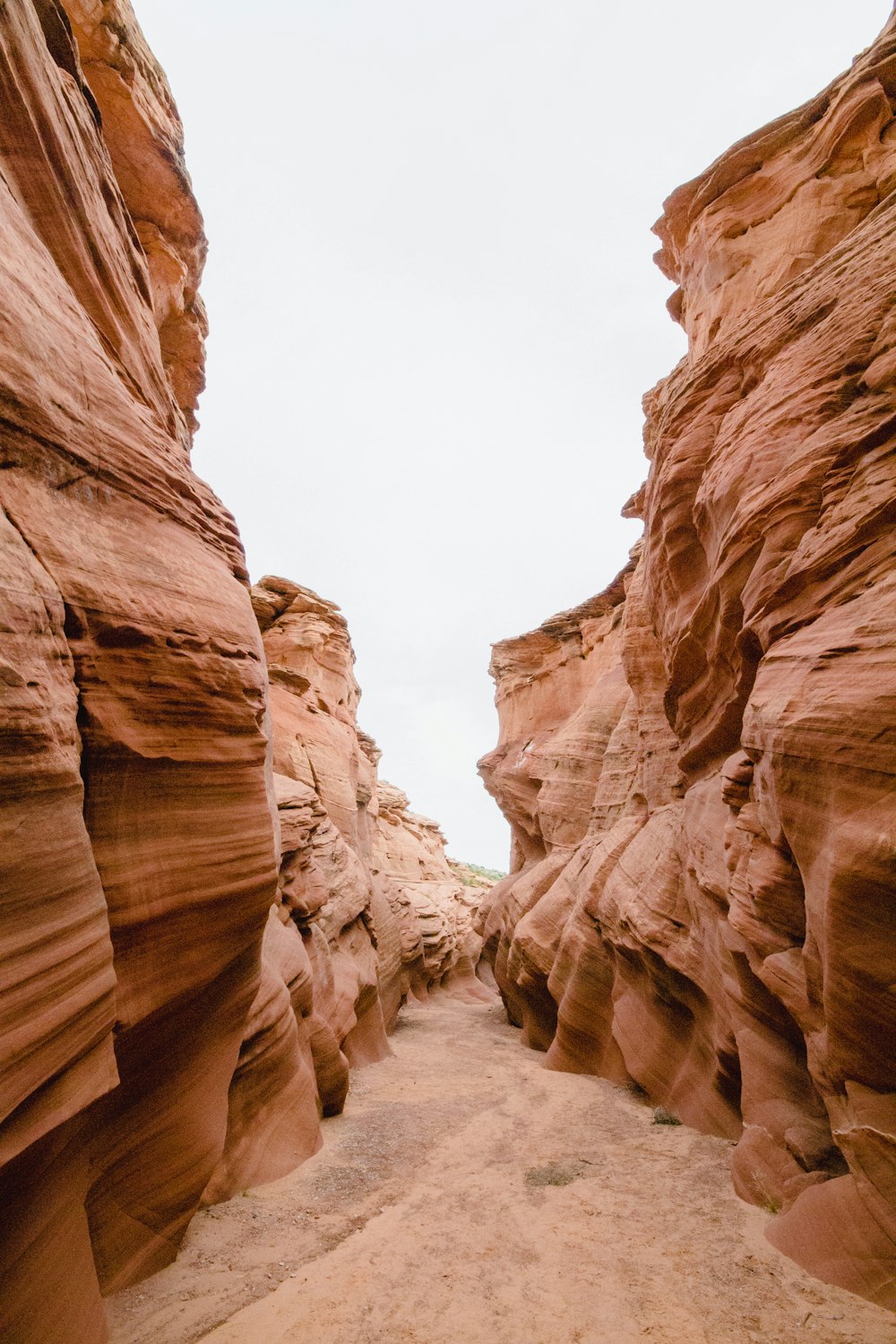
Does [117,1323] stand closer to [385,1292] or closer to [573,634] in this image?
[385,1292]

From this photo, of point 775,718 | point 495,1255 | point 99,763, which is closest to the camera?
point 99,763

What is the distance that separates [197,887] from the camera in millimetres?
5414

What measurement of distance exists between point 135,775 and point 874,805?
613cm

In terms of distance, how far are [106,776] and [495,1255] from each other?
6.42m

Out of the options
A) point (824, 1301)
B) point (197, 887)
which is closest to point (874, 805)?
point (824, 1301)

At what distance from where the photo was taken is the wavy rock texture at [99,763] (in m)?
3.78

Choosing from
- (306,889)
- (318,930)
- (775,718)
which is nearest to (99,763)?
(775,718)

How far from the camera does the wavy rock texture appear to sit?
3.78 metres

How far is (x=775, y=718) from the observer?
6148mm

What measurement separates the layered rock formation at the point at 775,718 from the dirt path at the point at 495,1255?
72 cm

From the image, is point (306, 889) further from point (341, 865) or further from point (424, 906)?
point (424, 906)

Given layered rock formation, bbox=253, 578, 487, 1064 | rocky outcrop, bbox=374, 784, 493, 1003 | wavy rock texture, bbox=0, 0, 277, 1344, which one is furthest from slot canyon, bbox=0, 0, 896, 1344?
rocky outcrop, bbox=374, 784, 493, 1003

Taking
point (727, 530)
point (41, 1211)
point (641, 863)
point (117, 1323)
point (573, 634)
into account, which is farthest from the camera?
point (573, 634)

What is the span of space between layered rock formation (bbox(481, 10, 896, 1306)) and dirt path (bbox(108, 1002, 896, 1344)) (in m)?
0.72
